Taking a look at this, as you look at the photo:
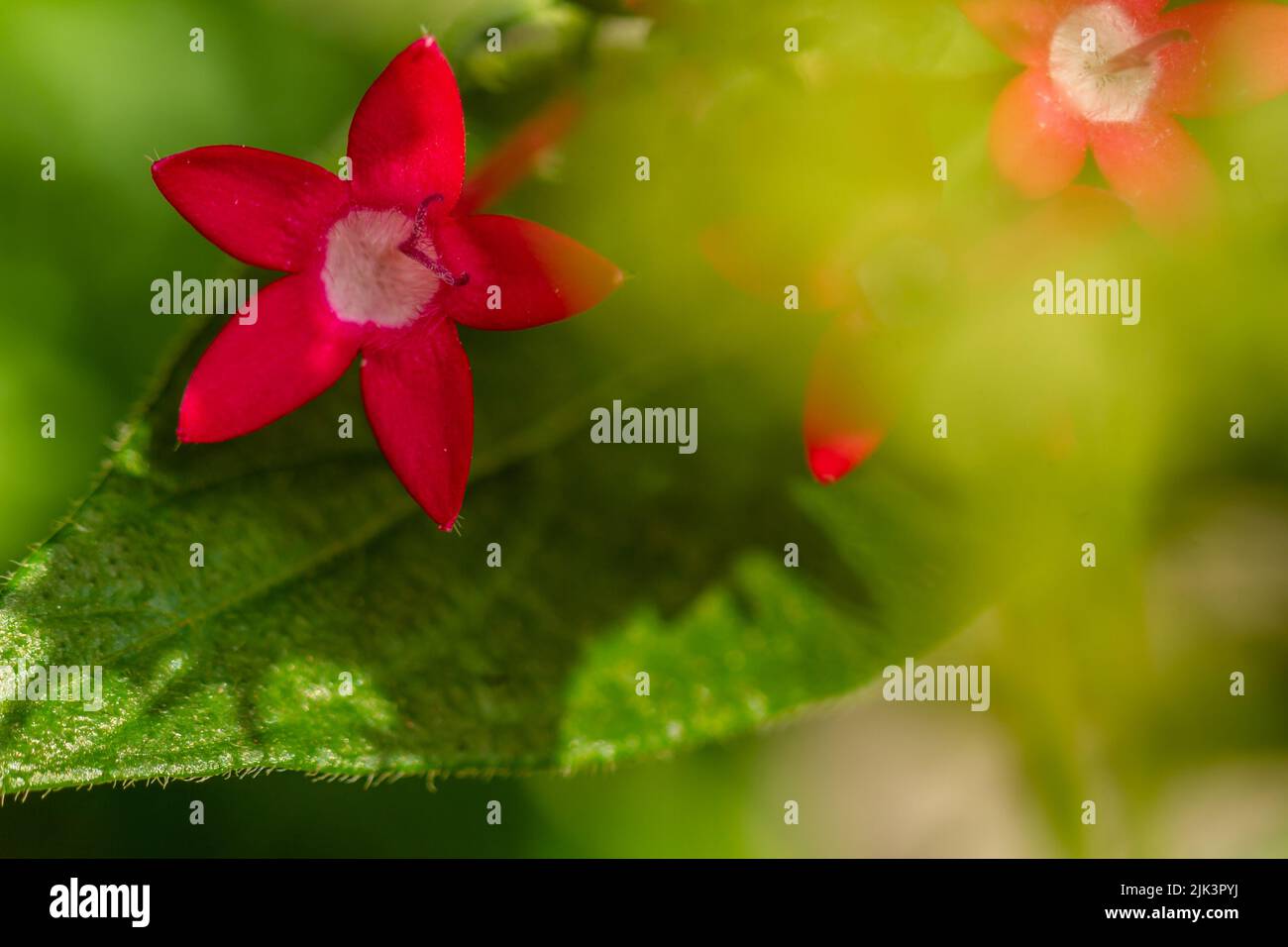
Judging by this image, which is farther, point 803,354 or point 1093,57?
point 803,354

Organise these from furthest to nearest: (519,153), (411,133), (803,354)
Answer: (803,354) → (519,153) → (411,133)

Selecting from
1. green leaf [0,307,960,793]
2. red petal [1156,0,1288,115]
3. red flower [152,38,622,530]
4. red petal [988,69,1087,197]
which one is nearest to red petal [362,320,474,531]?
red flower [152,38,622,530]

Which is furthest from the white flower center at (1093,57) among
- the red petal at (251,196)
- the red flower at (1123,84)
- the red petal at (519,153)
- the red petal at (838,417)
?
the red petal at (251,196)

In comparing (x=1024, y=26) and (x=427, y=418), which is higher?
(x=1024, y=26)

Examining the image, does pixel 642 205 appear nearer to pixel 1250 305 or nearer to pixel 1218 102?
Result: pixel 1218 102

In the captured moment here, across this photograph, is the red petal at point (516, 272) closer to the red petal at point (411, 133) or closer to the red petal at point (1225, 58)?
the red petal at point (411, 133)

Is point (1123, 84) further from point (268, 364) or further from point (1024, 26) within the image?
point (268, 364)

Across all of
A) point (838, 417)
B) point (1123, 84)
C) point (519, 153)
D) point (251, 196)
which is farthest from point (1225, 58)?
point (251, 196)
